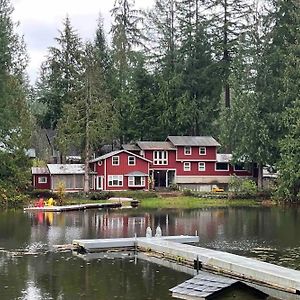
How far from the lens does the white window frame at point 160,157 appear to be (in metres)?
68.3

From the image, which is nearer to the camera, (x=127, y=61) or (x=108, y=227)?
(x=108, y=227)

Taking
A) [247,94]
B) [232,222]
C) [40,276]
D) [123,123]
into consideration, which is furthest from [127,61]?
[40,276]

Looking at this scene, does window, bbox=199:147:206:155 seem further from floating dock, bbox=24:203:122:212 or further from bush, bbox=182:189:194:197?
floating dock, bbox=24:203:122:212

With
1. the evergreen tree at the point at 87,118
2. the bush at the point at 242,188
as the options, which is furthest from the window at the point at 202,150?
the evergreen tree at the point at 87,118

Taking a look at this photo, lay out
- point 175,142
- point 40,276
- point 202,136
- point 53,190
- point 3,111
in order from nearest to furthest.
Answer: point 40,276 < point 3,111 < point 53,190 < point 175,142 < point 202,136

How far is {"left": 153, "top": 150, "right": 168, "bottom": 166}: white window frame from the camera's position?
224 ft

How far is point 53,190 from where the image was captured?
2377 inches

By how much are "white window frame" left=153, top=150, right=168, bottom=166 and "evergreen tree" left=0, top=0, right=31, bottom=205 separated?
14.6 m

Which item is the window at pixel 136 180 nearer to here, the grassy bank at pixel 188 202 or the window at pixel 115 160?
the window at pixel 115 160

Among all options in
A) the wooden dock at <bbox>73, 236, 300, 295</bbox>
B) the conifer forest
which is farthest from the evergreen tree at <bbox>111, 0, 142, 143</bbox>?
the wooden dock at <bbox>73, 236, 300, 295</bbox>

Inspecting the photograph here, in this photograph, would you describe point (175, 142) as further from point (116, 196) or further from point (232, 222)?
point (232, 222)

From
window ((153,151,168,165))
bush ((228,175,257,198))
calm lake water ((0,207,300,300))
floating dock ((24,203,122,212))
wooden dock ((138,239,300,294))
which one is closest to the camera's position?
wooden dock ((138,239,300,294))

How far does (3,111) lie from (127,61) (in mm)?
21646

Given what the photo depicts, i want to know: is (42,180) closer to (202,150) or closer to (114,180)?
(114,180)
